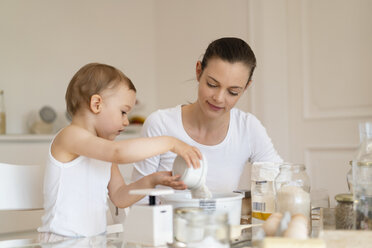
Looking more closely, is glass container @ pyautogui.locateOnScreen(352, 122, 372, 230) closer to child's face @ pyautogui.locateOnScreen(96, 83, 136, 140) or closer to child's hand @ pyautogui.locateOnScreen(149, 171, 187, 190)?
child's hand @ pyautogui.locateOnScreen(149, 171, 187, 190)

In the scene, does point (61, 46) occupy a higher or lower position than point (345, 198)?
higher

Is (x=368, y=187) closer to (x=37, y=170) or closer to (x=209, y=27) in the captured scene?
(x=37, y=170)

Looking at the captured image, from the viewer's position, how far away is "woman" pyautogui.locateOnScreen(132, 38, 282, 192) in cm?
163

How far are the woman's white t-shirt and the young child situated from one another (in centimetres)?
37

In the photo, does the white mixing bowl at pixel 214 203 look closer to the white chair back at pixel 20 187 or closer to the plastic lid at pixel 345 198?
the plastic lid at pixel 345 198

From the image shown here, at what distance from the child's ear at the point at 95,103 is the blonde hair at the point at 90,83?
2 centimetres

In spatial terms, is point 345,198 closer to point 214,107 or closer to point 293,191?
point 293,191

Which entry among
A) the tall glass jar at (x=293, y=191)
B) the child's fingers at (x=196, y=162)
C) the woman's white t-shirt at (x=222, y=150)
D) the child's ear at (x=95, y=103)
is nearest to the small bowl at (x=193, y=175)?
the child's fingers at (x=196, y=162)

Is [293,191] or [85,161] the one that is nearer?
[293,191]

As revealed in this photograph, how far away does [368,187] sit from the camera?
3.06 ft

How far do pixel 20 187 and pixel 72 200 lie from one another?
22cm

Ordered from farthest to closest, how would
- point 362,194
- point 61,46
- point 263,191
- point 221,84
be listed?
1. point 61,46
2. point 221,84
3. point 263,191
4. point 362,194

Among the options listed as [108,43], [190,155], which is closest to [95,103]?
[190,155]

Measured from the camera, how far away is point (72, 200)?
1280 mm
